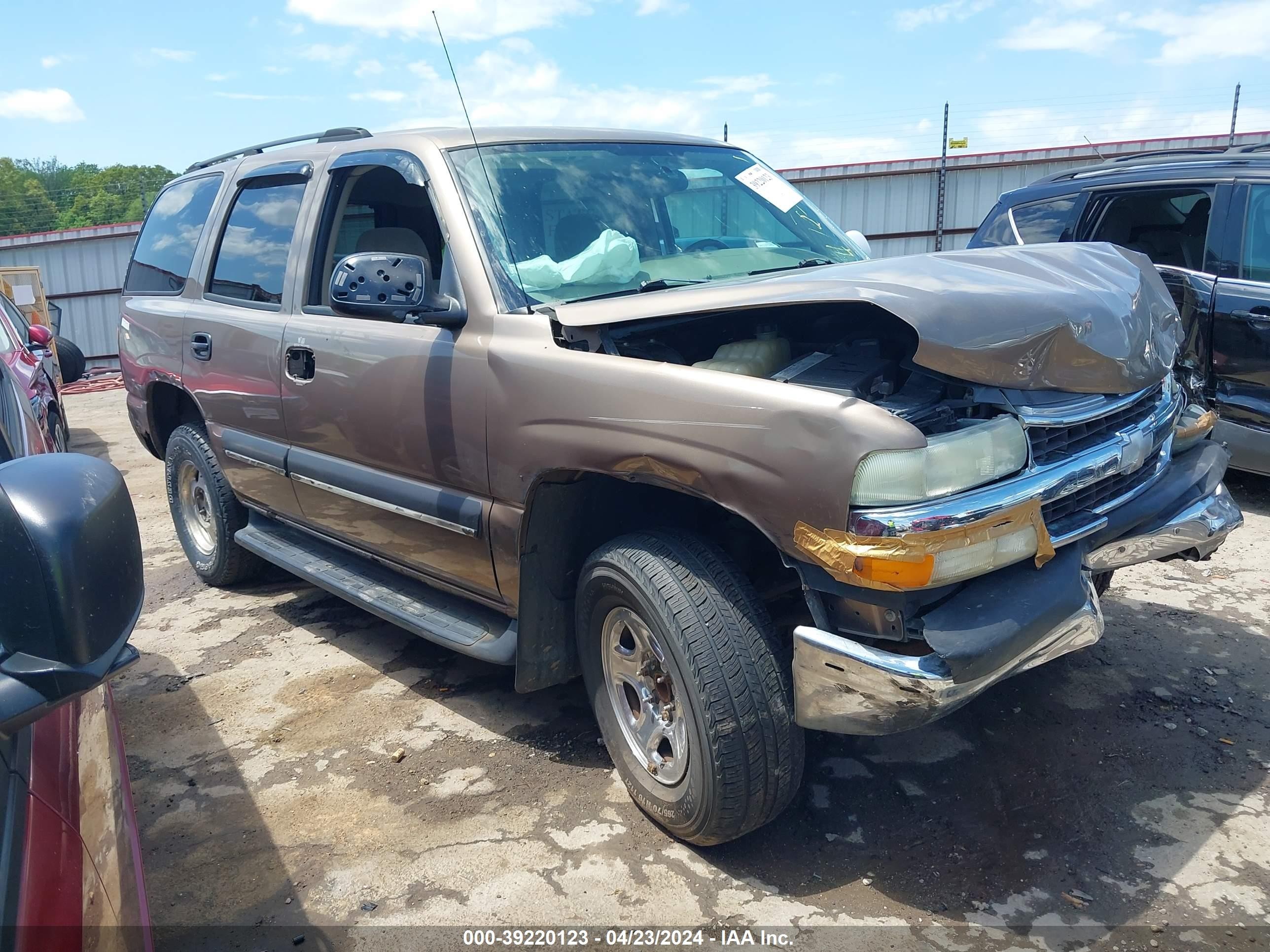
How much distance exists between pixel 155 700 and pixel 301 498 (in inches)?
38.3

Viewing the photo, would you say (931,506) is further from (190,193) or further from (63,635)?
(190,193)

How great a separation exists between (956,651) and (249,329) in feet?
10.3

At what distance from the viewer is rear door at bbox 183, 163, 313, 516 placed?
149 inches

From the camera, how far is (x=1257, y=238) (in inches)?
197

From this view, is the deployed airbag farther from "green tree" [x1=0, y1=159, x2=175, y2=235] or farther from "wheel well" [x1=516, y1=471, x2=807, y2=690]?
"green tree" [x1=0, y1=159, x2=175, y2=235]

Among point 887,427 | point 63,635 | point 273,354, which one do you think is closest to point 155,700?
point 273,354

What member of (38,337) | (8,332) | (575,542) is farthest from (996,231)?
(38,337)

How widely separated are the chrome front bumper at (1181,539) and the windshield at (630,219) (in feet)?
4.75

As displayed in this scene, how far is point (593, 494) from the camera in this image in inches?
110

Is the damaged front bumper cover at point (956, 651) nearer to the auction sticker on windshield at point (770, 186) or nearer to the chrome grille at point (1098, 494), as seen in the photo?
the chrome grille at point (1098, 494)

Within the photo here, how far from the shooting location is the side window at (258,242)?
3.79 meters

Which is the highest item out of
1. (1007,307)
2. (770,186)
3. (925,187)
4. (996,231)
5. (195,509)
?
(925,187)

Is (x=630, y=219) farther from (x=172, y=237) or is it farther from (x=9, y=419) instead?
(x=172, y=237)

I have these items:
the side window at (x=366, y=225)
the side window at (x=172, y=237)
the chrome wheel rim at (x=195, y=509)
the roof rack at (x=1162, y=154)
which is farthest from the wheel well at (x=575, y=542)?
the roof rack at (x=1162, y=154)
